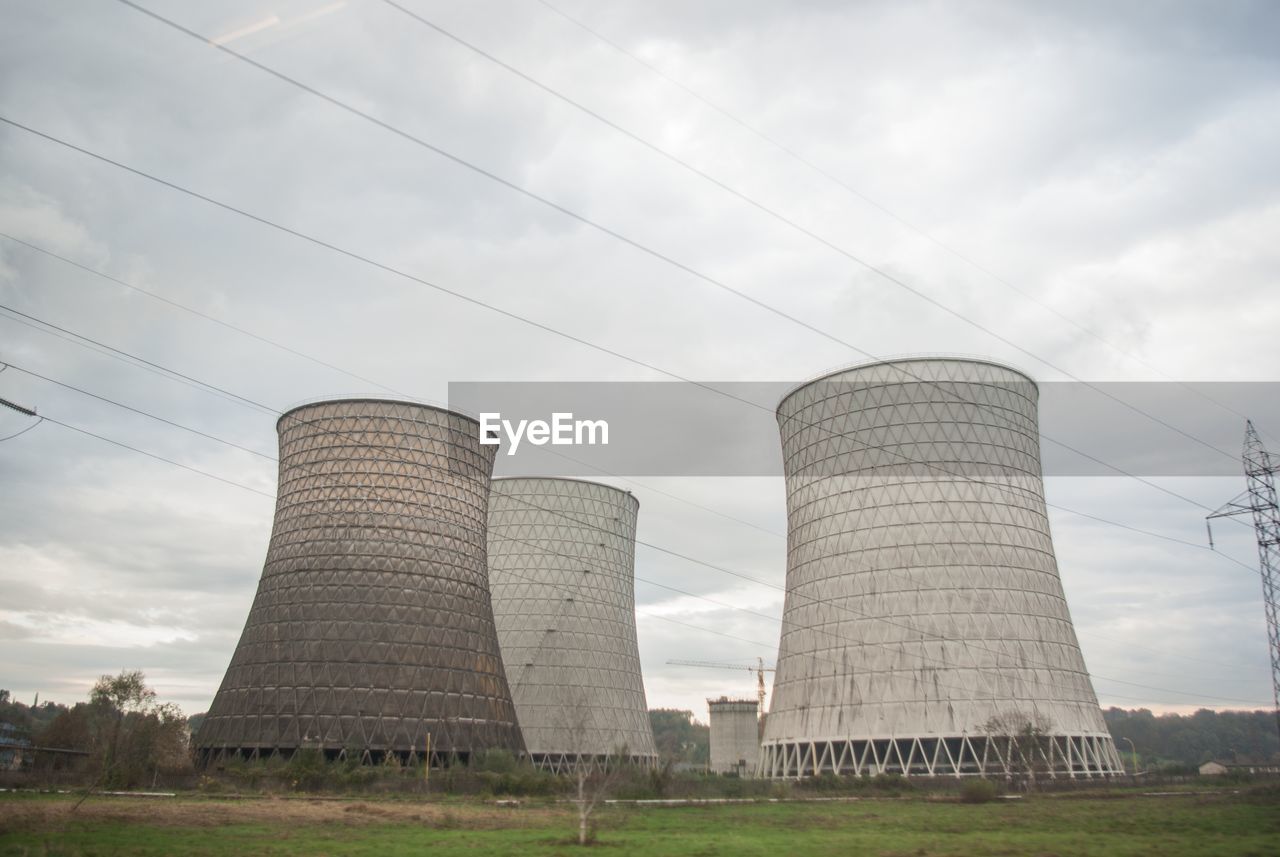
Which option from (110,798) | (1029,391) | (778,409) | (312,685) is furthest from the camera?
(778,409)

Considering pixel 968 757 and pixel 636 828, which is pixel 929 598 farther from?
pixel 636 828

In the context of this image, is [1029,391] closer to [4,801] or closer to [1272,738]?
[4,801]

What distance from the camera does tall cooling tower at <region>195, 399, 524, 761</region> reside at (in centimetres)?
3706

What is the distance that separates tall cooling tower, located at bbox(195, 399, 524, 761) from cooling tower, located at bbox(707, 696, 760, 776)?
146ft

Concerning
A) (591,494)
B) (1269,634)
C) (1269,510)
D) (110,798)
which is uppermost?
(591,494)

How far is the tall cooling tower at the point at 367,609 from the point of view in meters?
37.1

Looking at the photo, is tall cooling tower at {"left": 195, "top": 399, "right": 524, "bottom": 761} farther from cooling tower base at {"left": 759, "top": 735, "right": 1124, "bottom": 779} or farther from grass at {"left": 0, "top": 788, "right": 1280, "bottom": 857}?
cooling tower base at {"left": 759, "top": 735, "right": 1124, "bottom": 779}

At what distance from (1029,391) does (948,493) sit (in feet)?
26.4

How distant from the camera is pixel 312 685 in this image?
37.1 metres

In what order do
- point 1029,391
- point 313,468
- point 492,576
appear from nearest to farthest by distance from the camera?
1. point 313,468
2. point 1029,391
3. point 492,576

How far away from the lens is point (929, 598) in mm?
41312

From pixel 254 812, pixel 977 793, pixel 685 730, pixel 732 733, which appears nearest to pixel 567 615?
pixel 732 733

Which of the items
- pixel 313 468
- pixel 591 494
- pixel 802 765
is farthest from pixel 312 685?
pixel 591 494

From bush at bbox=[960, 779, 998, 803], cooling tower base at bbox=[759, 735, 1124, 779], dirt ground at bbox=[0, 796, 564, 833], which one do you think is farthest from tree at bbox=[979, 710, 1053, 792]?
dirt ground at bbox=[0, 796, 564, 833]
